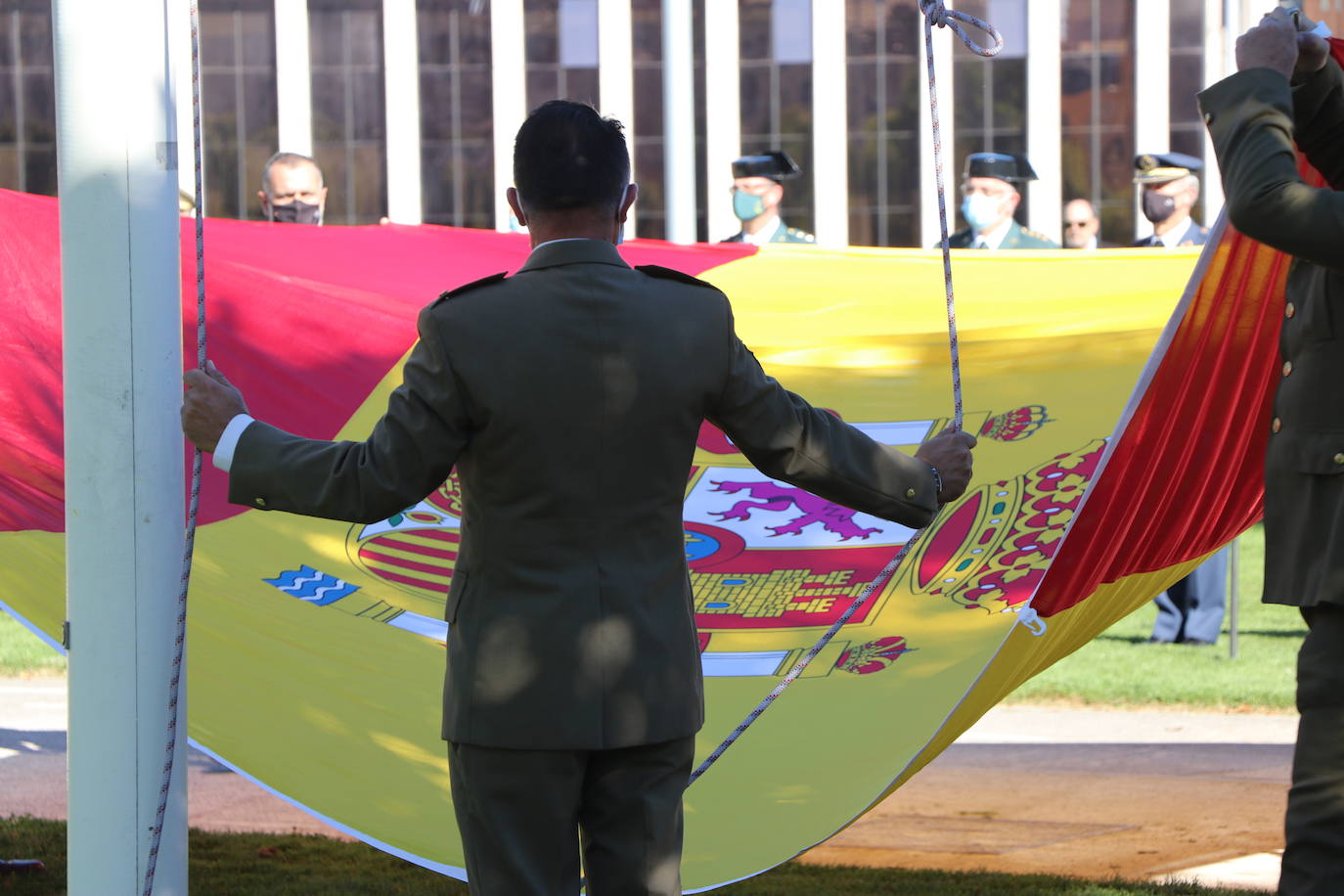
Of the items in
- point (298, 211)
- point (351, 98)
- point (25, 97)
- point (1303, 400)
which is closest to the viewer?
point (1303, 400)

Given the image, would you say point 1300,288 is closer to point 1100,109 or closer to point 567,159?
point 567,159

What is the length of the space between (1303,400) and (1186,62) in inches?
1122

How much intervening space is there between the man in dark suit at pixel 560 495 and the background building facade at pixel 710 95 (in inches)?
1066

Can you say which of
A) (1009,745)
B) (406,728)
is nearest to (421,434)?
(406,728)

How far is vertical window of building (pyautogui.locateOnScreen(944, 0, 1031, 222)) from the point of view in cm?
2977

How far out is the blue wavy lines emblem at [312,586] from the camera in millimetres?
4125

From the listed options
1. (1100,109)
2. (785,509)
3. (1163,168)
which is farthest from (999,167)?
→ (1100,109)

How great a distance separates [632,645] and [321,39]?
98.8 feet

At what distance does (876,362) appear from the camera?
449 cm

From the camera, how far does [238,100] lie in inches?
1219

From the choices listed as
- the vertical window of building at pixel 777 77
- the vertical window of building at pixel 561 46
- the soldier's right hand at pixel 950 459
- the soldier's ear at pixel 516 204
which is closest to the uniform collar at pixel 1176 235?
the soldier's right hand at pixel 950 459

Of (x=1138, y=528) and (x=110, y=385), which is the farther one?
(x=1138, y=528)

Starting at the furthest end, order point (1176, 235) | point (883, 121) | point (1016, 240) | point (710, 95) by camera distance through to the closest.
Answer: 1. point (883, 121)
2. point (710, 95)
3. point (1016, 240)
4. point (1176, 235)

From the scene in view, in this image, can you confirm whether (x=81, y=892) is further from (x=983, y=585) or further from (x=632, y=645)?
(x=983, y=585)
